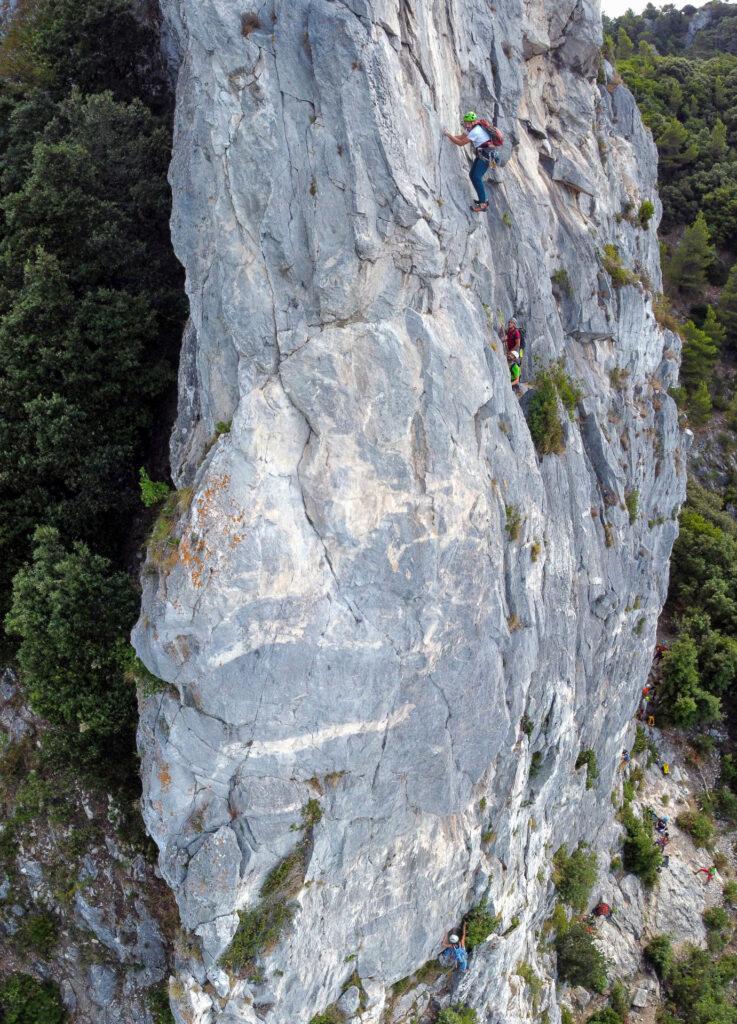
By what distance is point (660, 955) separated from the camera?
25391mm

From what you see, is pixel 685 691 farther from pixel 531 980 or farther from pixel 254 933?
pixel 254 933

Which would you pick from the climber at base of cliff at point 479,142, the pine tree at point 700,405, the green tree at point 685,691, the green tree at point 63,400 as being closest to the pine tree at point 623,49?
the pine tree at point 700,405

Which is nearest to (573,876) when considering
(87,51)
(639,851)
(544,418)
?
(639,851)

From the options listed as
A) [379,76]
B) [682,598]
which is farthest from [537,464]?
[682,598]

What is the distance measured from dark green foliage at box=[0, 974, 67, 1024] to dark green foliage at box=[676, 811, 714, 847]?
26.9 m

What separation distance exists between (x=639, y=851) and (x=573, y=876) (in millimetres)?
5554

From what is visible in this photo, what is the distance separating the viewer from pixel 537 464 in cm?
1850

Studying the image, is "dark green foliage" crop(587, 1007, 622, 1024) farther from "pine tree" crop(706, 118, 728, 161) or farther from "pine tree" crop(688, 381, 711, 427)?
"pine tree" crop(706, 118, 728, 161)

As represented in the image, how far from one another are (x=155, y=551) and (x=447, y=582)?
679cm

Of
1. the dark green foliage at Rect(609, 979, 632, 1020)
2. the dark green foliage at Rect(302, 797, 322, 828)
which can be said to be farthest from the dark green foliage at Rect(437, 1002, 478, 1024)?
the dark green foliage at Rect(609, 979, 632, 1020)

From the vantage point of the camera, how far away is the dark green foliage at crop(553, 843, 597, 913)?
23078mm

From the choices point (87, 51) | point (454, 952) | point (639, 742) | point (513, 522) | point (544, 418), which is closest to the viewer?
point (513, 522)

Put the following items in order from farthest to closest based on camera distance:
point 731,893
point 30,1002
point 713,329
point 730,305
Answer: point 730,305
point 713,329
point 731,893
point 30,1002

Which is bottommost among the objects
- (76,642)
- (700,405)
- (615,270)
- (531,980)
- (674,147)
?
(531,980)
